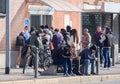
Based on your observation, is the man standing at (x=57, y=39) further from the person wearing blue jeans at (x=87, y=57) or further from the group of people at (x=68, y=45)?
the person wearing blue jeans at (x=87, y=57)

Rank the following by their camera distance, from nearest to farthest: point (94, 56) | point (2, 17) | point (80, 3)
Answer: point (94, 56) < point (2, 17) < point (80, 3)

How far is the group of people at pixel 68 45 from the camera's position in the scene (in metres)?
23.4

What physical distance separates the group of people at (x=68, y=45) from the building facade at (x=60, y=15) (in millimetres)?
853

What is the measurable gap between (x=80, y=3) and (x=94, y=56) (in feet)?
31.0

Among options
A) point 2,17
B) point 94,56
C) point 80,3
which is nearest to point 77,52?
point 94,56

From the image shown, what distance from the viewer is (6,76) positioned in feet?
74.7

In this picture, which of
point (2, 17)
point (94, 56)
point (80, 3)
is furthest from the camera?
point (80, 3)

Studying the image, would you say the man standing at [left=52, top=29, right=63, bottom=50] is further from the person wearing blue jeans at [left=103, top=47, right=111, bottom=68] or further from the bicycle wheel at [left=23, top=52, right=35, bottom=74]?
the person wearing blue jeans at [left=103, top=47, right=111, bottom=68]

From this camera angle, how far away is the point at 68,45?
23.2m

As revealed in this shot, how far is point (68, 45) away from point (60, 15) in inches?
347

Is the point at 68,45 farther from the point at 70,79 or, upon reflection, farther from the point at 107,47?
the point at 107,47

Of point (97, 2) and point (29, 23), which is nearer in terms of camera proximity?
point (29, 23)

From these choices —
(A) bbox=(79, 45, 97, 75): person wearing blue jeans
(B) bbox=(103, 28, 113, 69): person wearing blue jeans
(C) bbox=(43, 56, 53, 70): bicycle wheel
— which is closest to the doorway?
(B) bbox=(103, 28, 113, 69): person wearing blue jeans

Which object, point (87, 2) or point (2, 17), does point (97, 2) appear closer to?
point (87, 2)
